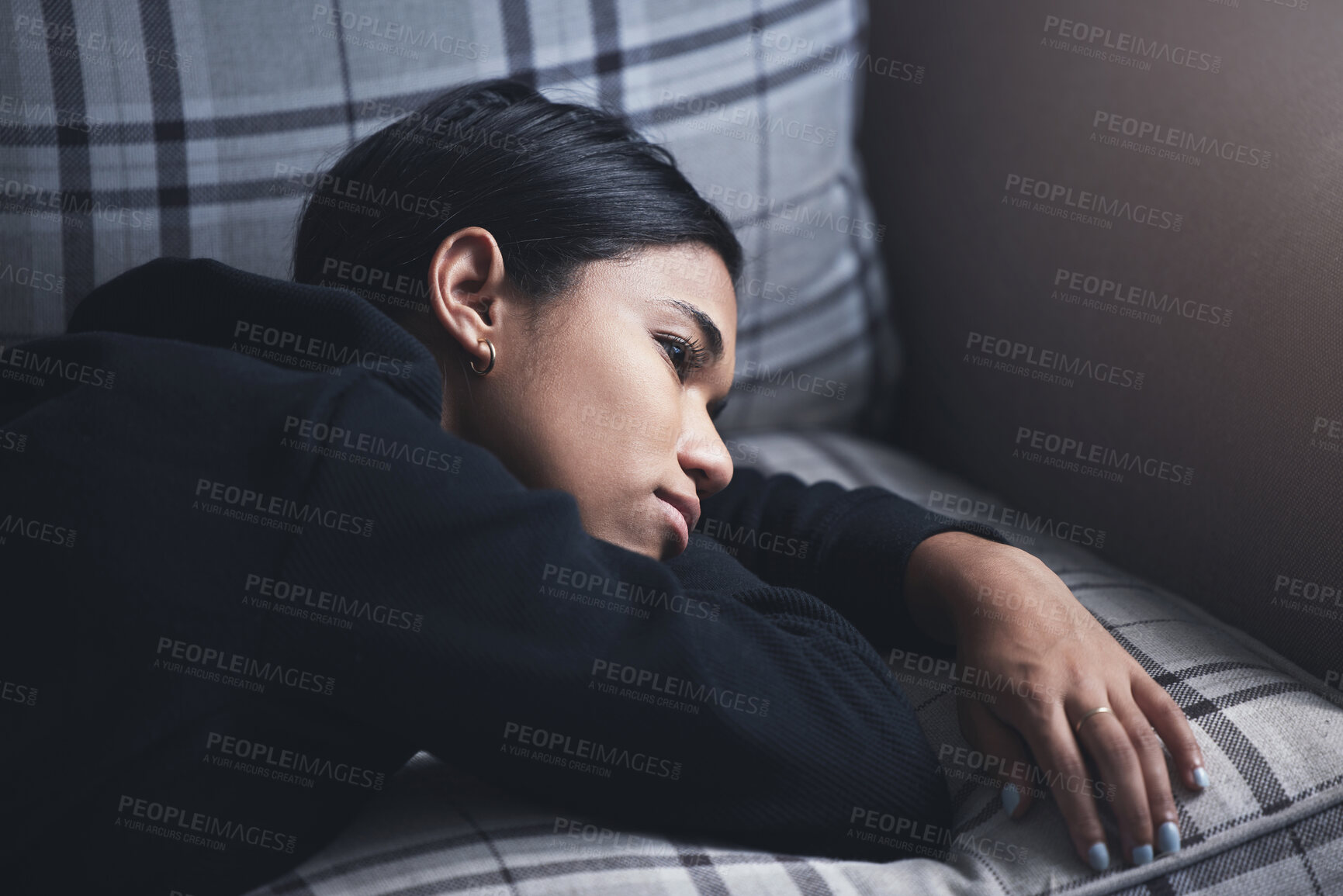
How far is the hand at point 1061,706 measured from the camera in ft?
1.67

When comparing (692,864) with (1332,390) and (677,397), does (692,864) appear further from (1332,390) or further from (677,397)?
(1332,390)

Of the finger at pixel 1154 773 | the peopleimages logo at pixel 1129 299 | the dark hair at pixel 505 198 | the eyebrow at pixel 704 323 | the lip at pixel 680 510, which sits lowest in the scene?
the finger at pixel 1154 773

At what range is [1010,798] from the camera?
1.76 ft

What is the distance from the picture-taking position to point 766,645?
551 mm

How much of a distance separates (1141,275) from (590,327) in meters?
0.45

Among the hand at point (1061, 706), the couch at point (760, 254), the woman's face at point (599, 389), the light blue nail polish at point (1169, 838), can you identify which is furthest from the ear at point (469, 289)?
the light blue nail polish at point (1169, 838)

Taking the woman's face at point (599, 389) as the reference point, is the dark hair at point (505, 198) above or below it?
above

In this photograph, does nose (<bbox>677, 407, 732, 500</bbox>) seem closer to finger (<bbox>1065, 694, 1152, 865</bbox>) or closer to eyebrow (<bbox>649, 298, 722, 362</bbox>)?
eyebrow (<bbox>649, 298, 722, 362</bbox>)

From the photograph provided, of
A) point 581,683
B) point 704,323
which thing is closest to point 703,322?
point 704,323

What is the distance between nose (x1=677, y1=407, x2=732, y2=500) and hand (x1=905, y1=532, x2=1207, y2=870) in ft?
0.53

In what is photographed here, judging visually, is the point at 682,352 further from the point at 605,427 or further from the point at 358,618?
the point at 358,618

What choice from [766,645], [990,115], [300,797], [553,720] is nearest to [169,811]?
[300,797]

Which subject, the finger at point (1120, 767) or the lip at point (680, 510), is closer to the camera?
the finger at point (1120, 767)

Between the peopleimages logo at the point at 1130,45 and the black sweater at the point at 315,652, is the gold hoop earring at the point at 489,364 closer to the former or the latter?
the black sweater at the point at 315,652
